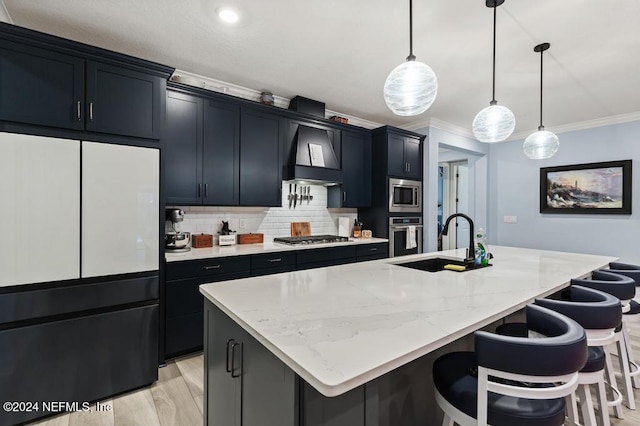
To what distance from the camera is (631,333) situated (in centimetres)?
320

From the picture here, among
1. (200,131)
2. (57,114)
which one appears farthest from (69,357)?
(200,131)

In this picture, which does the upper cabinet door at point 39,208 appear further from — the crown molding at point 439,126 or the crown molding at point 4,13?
the crown molding at point 439,126

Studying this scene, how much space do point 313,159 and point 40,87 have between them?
8.03 feet

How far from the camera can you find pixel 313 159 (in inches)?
144

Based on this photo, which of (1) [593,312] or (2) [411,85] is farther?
(2) [411,85]

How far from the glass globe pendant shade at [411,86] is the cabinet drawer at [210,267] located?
1967 millimetres

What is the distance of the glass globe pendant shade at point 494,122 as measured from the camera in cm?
219

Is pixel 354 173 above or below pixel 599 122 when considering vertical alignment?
below

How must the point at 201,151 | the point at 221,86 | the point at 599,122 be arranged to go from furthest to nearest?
the point at 599,122 < the point at 221,86 < the point at 201,151

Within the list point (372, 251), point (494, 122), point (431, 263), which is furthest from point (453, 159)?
point (431, 263)

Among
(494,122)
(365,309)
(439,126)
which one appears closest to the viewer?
(365,309)

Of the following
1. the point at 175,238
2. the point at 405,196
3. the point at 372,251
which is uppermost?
the point at 405,196

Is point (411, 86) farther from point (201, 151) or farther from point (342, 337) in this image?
point (201, 151)

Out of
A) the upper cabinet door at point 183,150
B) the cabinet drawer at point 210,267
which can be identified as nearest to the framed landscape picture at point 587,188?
the cabinet drawer at point 210,267
